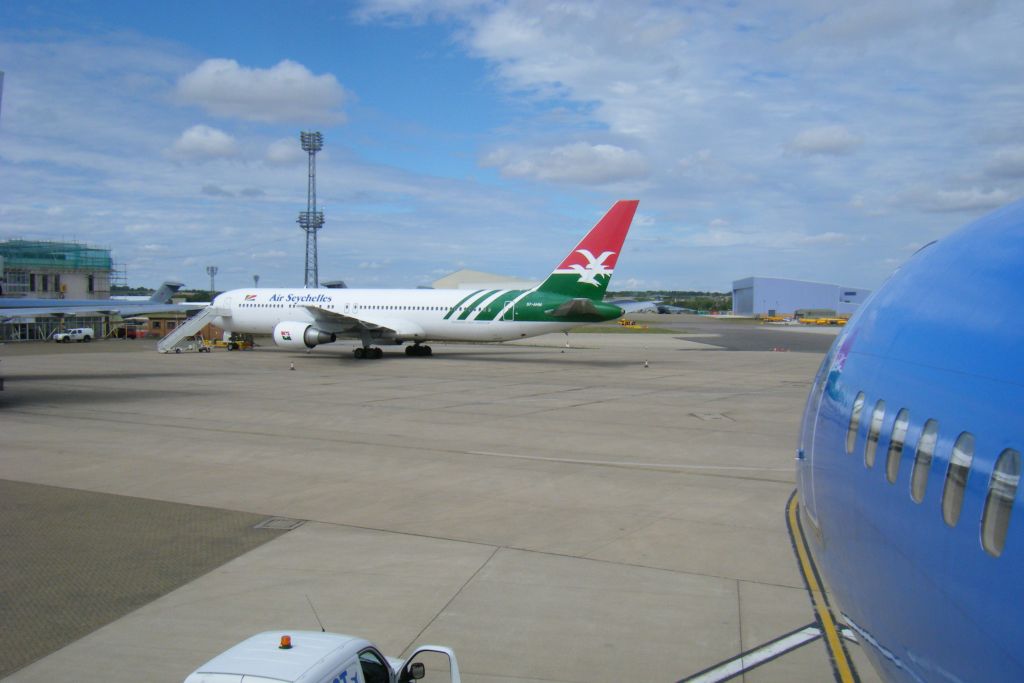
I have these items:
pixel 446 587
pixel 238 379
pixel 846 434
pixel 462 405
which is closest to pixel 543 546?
pixel 446 587

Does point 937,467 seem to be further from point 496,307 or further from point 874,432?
point 496,307

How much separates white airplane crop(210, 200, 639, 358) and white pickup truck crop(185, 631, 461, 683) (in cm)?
3108

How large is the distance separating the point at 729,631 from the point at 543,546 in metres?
3.10

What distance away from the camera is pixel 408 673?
5.75 m

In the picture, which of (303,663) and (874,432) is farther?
(303,663)

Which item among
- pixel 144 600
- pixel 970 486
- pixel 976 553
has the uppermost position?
pixel 970 486

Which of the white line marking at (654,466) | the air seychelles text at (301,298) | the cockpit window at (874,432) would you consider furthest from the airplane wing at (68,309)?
the cockpit window at (874,432)

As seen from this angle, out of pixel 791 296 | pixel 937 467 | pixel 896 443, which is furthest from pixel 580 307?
pixel 791 296

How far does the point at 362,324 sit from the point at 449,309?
423cm

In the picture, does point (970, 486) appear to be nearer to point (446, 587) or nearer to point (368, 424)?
point (446, 587)

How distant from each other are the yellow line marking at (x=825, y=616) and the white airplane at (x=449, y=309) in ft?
85.7

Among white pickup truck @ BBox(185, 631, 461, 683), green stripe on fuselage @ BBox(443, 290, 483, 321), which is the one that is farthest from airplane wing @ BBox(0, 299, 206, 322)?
white pickup truck @ BBox(185, 631, 461, 683)

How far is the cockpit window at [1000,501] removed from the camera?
3.09 meters

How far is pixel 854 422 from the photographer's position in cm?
524
